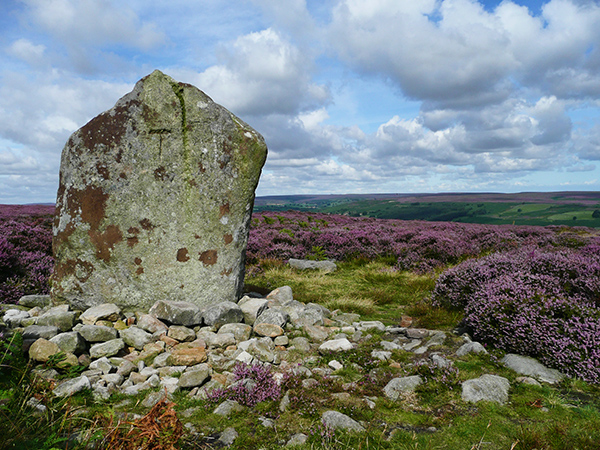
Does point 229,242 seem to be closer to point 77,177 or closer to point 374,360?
point 77,177

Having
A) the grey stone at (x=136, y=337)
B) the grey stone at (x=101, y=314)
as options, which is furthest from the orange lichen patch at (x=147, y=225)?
the grey stone at (x=136, y=337)

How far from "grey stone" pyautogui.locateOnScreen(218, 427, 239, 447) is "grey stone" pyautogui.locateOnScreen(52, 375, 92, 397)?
5.79ft

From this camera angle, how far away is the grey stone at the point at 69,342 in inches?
184

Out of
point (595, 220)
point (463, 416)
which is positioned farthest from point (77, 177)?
point (595, 220)

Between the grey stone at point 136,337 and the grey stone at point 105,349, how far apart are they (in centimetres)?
25

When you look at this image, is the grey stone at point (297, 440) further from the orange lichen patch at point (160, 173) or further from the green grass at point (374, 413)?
the orange lichen patch at point (160, 173)

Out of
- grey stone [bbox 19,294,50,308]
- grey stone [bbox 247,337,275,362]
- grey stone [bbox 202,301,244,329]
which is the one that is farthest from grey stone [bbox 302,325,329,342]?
grey stone [bbox 19,294,50,308]

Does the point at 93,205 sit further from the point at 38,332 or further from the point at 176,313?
the point at 176,313

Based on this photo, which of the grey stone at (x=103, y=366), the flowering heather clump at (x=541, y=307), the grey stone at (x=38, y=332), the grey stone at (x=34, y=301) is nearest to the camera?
the grey stone at (x=103, y=366)

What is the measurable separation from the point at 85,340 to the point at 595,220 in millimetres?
76824

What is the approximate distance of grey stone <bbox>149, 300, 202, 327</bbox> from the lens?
19.0 ft

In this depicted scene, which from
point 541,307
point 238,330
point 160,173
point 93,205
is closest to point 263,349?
point 238,330

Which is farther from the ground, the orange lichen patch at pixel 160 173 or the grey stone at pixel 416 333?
the orange lichen patch at pixel 160 173

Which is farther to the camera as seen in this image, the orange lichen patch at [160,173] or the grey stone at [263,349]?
the orange lichen patch at [160,173]
